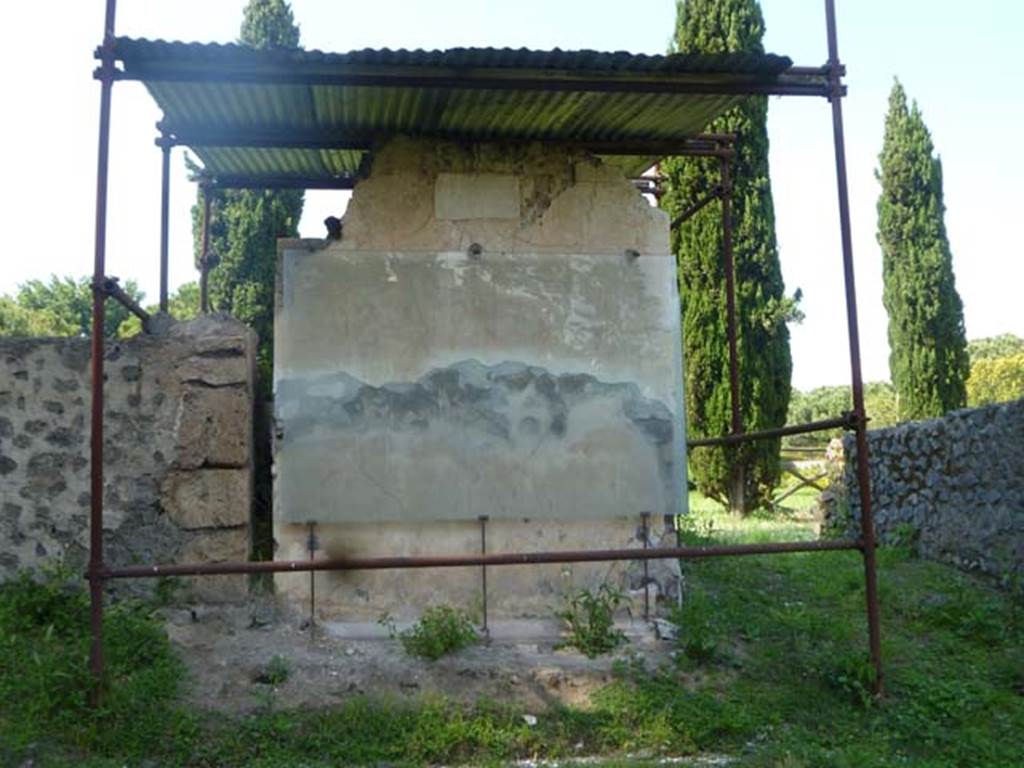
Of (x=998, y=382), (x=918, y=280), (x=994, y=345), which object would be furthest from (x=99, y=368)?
(x=994, y=345)

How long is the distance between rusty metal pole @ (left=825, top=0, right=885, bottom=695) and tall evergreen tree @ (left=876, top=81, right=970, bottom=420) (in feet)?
43.7

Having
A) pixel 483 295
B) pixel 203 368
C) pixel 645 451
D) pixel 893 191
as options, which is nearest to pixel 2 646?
pixel 203 368

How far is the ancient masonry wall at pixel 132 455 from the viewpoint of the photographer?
Answer: 19.8 feet

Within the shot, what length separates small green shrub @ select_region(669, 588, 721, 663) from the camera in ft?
18.5

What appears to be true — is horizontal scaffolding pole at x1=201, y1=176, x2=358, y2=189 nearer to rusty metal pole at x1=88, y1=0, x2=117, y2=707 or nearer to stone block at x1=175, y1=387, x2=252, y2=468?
stone block at x1=175, y1=387, x2=252, y2=468

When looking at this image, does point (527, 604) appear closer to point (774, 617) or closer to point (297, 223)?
point (774, 617)

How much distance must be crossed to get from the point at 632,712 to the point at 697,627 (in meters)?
0.99

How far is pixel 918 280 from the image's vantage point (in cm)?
1795

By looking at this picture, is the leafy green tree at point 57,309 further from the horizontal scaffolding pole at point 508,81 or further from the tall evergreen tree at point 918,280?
the horizontal scaffolding pole at point 508,81

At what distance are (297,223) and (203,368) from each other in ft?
32.4

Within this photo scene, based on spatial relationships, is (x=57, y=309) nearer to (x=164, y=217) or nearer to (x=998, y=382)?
(x=164, y=217)

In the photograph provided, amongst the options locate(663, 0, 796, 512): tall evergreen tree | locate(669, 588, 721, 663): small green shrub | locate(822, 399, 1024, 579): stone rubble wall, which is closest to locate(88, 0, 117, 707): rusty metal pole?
locate(669, 588, 721, 663): small green shrub

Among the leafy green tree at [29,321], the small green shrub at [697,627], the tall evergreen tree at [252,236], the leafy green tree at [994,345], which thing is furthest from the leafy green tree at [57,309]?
the leafy green tree at [994,345]

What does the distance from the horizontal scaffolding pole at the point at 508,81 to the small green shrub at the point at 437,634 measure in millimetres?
3080
